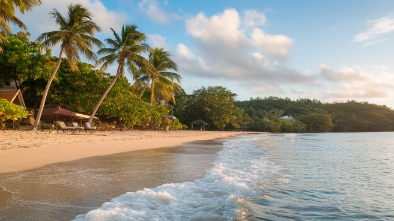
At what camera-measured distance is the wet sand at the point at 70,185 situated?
329cm

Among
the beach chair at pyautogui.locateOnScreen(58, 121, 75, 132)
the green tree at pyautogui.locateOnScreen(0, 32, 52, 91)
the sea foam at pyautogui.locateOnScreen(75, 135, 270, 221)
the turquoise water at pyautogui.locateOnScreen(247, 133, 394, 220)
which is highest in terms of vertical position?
the green tree at pyautogui.locateOnScreen(0, 32, 52, 91)

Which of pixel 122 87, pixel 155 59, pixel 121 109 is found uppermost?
pixel 155 59

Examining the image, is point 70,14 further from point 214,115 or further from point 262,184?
point 214,115

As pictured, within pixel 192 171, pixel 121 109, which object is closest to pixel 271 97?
pixel 121 109

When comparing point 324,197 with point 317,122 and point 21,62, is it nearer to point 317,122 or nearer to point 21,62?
point 21,62

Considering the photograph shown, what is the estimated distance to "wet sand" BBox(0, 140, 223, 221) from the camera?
3.29 metres

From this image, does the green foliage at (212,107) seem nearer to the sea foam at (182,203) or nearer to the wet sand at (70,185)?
the wet sand at (70,185)

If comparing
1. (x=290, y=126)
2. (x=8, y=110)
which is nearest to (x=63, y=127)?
(x=8, y=110)

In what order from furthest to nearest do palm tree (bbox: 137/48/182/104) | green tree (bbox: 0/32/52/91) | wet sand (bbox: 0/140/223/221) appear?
palm tree (bbox: 137/48/182/104), green tree (bbox: 0/32/52/91), wet sand (bbox: 0/140/223/221)

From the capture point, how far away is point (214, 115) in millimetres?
45062

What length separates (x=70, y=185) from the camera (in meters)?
4.65

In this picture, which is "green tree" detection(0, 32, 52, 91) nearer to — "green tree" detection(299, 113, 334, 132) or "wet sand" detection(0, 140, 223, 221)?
"wet sand" detection(0, 140, 223, 221)

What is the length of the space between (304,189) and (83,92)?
23.1 m

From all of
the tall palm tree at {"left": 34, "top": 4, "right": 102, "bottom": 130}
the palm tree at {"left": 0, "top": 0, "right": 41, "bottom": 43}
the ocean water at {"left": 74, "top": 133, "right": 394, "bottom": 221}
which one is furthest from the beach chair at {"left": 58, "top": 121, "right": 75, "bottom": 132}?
the ocean water at {"left": 74, "top": 133, "right": 394, "bottom": 221}
